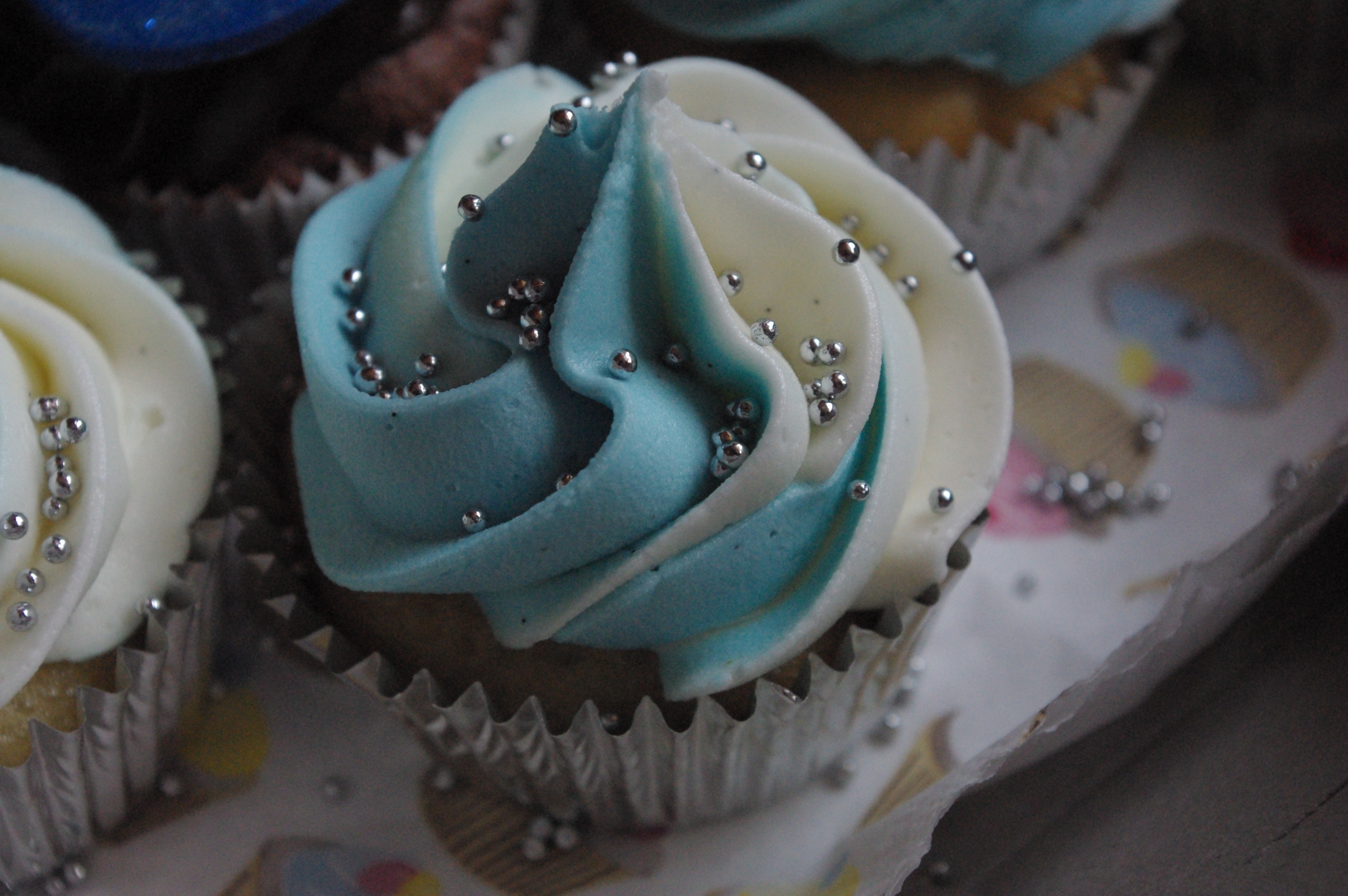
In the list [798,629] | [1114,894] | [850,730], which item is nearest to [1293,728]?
[1114,894]

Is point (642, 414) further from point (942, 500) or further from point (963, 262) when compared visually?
point (963, 262)

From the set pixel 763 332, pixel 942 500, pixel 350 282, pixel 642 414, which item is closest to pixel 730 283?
pixel 763 332

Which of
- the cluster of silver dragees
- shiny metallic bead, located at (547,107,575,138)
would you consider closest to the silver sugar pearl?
shiny metallic bead, located at (547,107,575,138)

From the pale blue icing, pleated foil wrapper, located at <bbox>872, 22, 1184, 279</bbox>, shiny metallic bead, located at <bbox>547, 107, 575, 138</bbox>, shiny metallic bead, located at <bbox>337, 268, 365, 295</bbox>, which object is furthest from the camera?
pleated foil wrapper, located at <bbox>872, 22, 1184, 279</bbox>

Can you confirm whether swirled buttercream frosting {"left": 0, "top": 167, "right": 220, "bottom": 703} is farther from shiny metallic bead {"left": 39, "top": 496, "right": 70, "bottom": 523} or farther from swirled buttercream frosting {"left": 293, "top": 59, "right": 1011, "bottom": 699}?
swirled buttercream frosting {"left": 293, "top": 59, "right": 1011, "bottom": 699}

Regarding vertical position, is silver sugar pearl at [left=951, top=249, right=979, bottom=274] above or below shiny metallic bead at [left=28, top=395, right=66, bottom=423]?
above

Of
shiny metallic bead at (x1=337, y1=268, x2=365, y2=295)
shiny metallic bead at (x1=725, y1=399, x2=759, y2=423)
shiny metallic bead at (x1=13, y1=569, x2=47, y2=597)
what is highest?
shiny metallic bead at (x1=725, y1=399, x2=759, y2=423)
